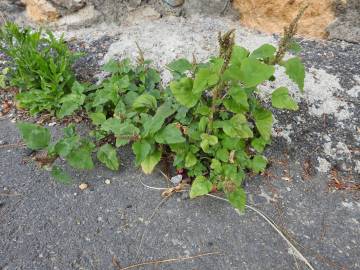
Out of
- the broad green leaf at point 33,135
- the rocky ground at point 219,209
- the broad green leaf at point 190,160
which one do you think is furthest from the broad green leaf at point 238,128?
the broad green leaf at point 33,135

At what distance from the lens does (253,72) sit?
4.75ft

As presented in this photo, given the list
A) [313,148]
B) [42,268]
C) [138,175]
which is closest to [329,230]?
[313,148]

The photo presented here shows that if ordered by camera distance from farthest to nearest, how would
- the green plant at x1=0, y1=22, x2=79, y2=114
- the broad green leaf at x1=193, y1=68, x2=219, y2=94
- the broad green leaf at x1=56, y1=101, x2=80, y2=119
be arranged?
1. the green plant at x1=0, y1=22, x2=79, y2=114
2. the broad green leaf at x1=56, y1=101, x2=80, y2=119
3. the broad green leaf at x1=193, y1=68, x2=219, y2=94

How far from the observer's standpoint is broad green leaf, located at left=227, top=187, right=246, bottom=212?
1624 millimetres

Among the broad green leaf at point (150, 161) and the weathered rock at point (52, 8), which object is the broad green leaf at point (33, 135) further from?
the weathered rock at point (52, 8)

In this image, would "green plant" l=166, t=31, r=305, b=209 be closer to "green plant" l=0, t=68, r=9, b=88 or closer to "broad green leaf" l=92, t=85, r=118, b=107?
"broad green leaf" l=92, t=85, r=118, b=107

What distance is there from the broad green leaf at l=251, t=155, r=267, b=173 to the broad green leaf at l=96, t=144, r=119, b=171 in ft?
2.37

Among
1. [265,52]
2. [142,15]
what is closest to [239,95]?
[265,52]

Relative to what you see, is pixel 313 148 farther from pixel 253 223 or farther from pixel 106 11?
pixel 106 11

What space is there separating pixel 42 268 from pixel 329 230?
1344 millimetres

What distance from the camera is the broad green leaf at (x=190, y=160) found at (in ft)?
5.80

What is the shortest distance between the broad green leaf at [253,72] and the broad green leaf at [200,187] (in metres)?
0.54

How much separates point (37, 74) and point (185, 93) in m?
1.08

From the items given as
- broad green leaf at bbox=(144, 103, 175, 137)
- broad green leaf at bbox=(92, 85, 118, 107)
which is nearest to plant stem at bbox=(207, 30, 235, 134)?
broad green leaf at bbox=(144, 103, 175, 137)
